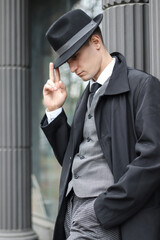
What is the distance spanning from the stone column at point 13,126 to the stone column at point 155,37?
11.7 feet

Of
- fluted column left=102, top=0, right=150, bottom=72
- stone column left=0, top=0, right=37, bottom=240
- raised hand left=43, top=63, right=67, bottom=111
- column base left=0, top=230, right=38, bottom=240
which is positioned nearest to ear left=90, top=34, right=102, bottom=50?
raised hand left=43, top=63, right=67, bottom=111

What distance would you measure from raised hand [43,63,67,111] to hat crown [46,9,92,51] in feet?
0.66

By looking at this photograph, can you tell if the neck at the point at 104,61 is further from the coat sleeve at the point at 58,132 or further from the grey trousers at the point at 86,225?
the grey trousers at the point at 86,225

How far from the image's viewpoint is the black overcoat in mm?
2266

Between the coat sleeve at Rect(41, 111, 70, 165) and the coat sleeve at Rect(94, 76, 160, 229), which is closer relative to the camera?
the coat sleeve at Rect(94, 76, 160, 229)

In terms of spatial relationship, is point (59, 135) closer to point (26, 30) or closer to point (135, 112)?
point (135, 112)

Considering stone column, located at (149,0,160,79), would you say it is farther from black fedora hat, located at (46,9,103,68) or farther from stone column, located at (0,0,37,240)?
stone column, located at (0,0,37,240)

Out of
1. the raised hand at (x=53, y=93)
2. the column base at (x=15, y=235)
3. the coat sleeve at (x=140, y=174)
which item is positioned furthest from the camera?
the column base at (x=15, y=235)

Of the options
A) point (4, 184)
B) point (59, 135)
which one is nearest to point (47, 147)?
point (4, 184)

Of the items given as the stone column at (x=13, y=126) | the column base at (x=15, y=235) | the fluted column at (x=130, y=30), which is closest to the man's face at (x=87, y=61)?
the fluted column at (x=130, y=30)

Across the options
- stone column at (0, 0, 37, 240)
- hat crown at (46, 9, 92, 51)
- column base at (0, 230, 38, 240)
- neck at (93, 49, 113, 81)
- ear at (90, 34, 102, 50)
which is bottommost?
column base at (0, 230, 38, 240)

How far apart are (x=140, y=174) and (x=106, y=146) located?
26 cm

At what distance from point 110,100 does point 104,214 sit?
21.5 inches

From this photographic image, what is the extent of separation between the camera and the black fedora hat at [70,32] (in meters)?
2.53
